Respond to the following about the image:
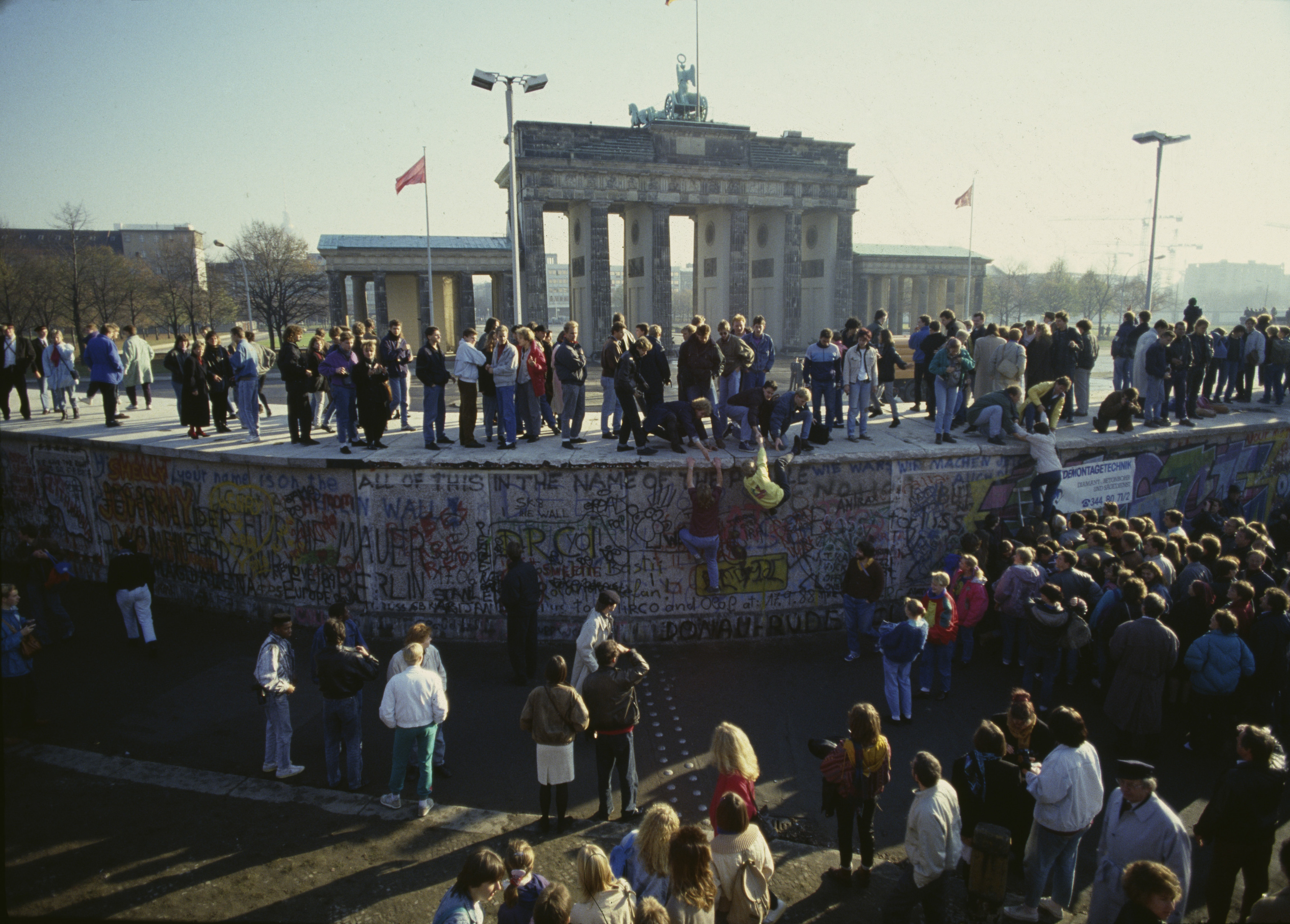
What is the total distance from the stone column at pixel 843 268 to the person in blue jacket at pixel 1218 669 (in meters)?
41.8

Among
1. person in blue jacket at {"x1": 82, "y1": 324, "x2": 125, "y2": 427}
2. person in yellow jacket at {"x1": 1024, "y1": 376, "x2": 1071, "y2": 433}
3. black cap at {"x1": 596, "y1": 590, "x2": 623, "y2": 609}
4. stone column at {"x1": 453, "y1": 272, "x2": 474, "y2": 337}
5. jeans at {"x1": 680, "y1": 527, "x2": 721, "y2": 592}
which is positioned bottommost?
jeans at {"x1": 680, "y1": 527, "x2": 721, "y2": 592}

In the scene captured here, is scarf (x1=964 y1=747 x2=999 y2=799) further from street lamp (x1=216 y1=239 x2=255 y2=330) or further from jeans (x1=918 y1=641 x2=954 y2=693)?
street lamp (x1=216 y1=239 x2=255 y2=330)

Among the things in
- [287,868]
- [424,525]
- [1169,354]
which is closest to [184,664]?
[424,525]

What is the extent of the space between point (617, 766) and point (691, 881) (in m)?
2.91

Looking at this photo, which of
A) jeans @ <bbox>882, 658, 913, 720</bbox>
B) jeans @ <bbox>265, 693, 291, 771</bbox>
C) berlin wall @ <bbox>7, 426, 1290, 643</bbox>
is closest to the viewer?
jeans @ <bbox>265, 693, 291, 771</bbox>

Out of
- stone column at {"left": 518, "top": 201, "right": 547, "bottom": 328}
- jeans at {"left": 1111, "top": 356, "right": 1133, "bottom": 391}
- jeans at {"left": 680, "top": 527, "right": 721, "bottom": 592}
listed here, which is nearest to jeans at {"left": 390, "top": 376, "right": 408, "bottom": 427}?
jeans at {"left": 680, "top": 527, "right": 721, "bottom": 592}

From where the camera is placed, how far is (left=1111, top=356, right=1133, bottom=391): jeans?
1681 cm

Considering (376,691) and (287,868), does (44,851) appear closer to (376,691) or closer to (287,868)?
(287,868)

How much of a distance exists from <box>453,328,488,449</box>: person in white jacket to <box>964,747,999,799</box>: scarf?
851 centimetres

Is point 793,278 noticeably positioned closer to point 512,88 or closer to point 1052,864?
point 512,88

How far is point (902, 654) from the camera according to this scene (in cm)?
894

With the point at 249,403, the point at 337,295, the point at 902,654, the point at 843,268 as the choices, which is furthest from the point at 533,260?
the point at 902,654

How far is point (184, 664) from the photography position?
11094 mm

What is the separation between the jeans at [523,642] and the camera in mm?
10156
